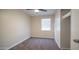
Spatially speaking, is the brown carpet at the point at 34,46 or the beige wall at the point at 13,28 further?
the beige wall at the point at 13,28

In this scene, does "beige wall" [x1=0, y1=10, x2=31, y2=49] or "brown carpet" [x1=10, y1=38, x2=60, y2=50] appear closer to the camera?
"brown carpet" [x1=10, y1=38, x2=60, y2=50]

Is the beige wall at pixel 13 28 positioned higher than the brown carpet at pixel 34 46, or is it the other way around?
the beige wall at pixel 13 28

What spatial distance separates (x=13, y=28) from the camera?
3248 millimetres

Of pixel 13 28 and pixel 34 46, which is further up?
pixel 13 28

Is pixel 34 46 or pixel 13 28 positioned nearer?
pixel 34 46

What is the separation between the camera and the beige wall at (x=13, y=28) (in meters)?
2.76

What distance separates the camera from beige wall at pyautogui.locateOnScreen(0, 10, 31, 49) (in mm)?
2760

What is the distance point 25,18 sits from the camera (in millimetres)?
3143

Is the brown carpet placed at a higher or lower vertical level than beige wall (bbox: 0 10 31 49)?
lower
